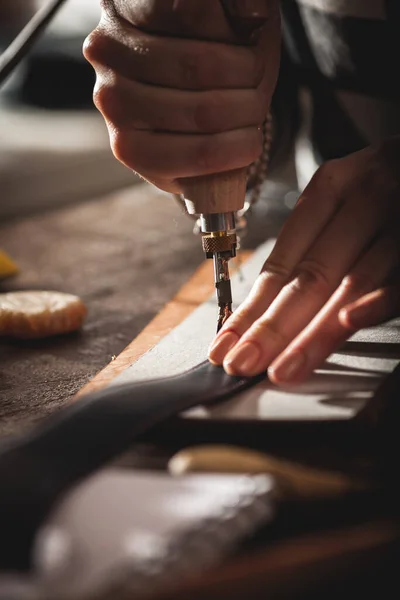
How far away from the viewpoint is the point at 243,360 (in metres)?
0.72

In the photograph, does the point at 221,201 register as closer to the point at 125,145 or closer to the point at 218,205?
the point at 218,205

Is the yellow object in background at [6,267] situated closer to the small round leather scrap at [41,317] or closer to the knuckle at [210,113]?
the small round leather scrap at [41,317]

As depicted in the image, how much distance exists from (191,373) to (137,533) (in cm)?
30

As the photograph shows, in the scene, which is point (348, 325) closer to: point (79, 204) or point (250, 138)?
point (250, 138)

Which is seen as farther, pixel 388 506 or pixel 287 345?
pixel 287 345

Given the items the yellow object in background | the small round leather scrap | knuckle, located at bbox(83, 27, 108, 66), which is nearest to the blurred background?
the yellow object in background

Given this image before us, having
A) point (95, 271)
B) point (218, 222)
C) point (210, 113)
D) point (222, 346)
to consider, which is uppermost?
point (210, 113)

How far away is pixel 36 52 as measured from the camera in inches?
116

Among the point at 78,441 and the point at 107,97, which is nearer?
the point at 78,441

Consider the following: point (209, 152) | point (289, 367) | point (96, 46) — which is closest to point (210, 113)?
point (209, 152)

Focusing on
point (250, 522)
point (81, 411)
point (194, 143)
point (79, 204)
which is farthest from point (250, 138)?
point (79, 204)

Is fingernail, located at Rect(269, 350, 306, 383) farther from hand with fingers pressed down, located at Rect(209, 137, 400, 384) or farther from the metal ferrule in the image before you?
the metal ferrule

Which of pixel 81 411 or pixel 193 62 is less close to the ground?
pixel 193 62

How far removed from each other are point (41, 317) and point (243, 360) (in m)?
0.40
